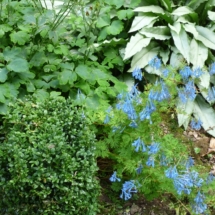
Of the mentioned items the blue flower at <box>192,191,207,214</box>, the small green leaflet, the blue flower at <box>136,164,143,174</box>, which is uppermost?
the small green leaflet

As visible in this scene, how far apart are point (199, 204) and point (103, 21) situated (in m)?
2.01

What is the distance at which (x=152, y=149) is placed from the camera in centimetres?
283

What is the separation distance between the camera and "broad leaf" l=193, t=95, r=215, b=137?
14.7 ft

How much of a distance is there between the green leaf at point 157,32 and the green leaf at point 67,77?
1110mm

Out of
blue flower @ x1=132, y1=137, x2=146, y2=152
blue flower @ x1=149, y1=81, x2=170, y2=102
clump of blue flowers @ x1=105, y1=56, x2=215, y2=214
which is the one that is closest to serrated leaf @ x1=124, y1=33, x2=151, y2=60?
clump of blue flowers @ x1=105, y1=56, x2=215, y2=214

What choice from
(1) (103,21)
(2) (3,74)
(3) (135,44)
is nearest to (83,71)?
(2) (3,74)

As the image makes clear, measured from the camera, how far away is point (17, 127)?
2846 mm

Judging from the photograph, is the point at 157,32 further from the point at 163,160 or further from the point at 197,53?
the point at 163,160

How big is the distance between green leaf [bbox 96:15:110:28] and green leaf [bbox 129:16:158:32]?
293mm

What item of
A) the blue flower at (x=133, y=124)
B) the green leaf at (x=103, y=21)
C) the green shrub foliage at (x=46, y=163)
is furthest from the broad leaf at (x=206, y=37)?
the green shrub foliage at (x=46, y=163)

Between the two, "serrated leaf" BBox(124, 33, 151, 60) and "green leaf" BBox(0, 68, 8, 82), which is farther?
"serrated leaf" BBox(124, 33, 151, 60)

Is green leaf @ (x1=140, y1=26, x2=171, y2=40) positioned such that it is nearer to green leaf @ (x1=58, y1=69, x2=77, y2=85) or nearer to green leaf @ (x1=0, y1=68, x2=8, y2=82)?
green leaf @ (x1=58, y1=69, x2=77, y2=85)

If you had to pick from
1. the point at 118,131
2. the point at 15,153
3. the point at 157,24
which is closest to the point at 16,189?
the point at 15,153

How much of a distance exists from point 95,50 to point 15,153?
179 centimetres
